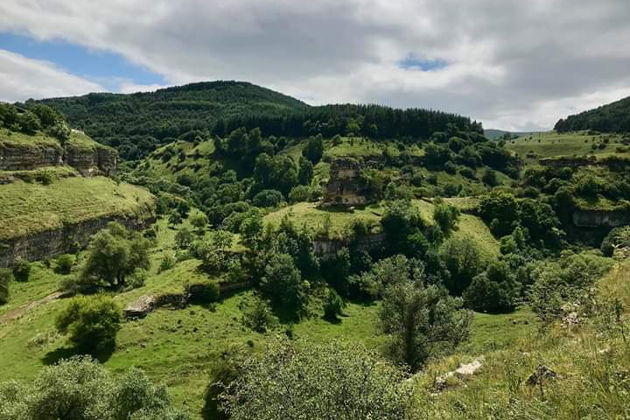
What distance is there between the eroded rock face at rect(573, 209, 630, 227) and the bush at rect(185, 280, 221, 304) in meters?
91.4

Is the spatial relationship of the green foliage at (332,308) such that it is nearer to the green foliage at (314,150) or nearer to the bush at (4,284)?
the bush at (4,284)

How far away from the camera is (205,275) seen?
60.5 metres

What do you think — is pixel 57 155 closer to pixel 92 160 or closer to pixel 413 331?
pixel 92 160

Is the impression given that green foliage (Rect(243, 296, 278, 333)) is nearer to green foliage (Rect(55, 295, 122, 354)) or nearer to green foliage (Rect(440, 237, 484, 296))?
green foliage (Rect(55, 295, 122, 354))

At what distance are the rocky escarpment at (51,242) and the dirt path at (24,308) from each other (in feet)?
38.1

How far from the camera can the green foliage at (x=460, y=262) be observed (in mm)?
83125

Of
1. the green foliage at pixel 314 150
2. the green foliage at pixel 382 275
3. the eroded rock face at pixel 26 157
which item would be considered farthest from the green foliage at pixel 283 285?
the green foliage at pixel 314 150

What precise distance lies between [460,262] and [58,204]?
74352 millimetres

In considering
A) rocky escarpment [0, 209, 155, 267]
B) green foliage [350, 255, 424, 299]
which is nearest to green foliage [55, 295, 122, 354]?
rocky escarpment [0, 209, 155, 267]

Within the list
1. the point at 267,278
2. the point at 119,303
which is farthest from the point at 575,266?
the point at 119,303

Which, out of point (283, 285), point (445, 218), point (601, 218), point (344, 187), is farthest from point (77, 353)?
point (601, 218)

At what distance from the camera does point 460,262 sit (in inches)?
3324

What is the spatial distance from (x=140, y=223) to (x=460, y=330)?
75.0 m

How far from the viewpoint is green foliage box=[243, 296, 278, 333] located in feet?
180
